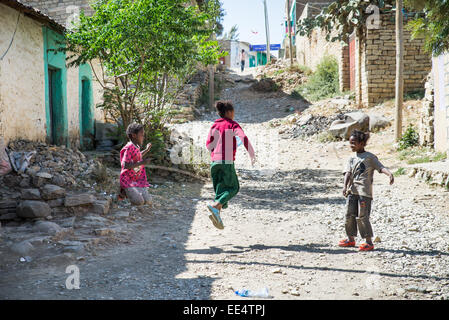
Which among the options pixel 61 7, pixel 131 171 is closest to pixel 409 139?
pixel 131 171

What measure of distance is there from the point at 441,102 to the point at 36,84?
8.18 meters

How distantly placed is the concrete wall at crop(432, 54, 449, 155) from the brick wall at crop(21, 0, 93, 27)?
1110 cm

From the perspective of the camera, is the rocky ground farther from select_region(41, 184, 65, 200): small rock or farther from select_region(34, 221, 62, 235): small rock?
select_region(41, 184, 65, 200): small rock

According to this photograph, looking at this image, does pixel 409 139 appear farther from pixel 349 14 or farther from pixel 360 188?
pixel 360 188

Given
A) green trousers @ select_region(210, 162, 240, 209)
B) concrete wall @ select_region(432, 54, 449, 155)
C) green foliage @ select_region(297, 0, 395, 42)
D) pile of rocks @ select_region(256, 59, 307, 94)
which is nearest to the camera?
green trousers @ select_region(210, 162, 240, 209)

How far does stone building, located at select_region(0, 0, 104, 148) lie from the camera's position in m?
7.17

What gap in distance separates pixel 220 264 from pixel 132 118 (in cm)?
524

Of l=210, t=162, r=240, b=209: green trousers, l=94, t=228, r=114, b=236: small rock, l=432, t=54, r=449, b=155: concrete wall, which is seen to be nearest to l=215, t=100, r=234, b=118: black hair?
l=210, t=162, r=240, b=209: green trousers

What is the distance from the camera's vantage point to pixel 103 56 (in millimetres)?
7875

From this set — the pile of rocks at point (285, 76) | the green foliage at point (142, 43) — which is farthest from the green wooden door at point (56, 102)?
the pile of rocks at point (285, 76)

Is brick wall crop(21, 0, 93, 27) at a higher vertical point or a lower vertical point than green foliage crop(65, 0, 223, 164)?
higher

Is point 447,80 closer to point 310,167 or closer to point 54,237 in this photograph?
point 310,167
